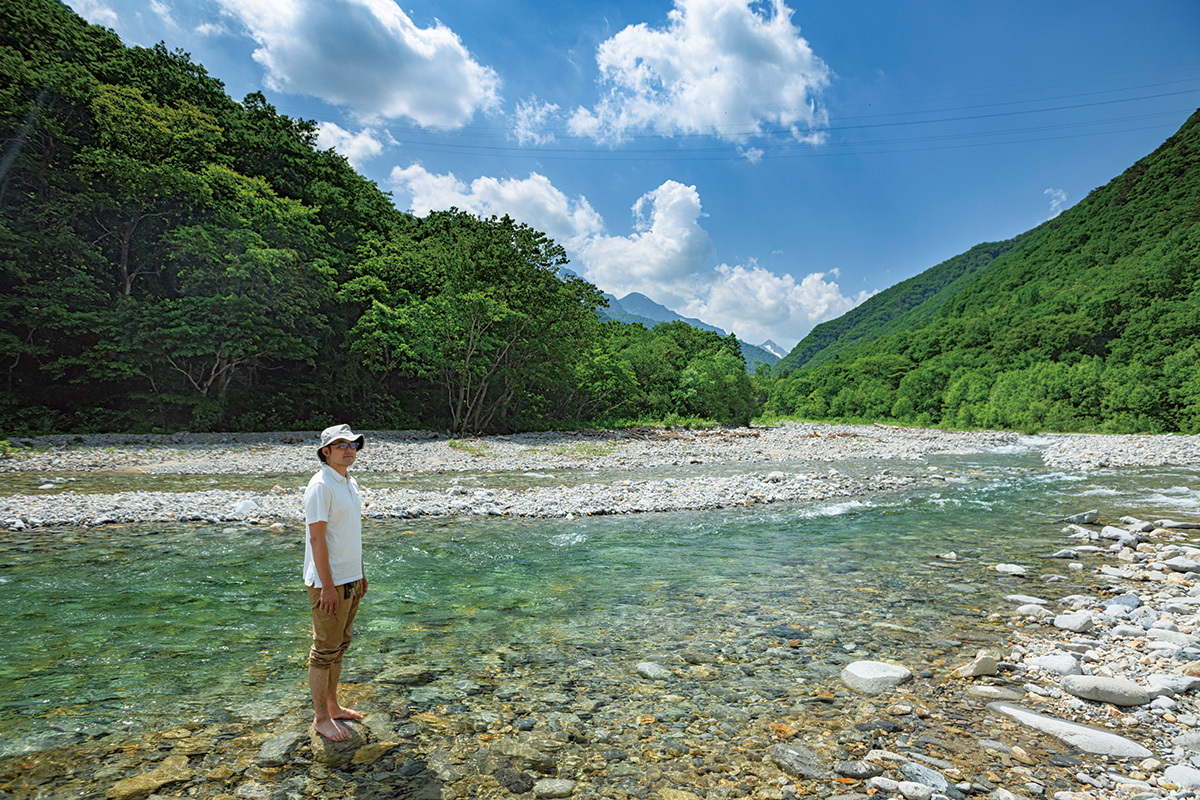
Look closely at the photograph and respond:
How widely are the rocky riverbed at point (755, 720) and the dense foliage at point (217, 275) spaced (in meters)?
24.1

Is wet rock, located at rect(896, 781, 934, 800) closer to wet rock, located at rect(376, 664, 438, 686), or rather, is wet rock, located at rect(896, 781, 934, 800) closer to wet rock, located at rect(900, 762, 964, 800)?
wet rock, located at rect(900, 762, 964, 800)

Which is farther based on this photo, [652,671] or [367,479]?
[367,479]

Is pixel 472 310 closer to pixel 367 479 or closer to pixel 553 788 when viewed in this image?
pixel 367 479

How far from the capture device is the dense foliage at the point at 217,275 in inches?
805

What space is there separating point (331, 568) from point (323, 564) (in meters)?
0.13

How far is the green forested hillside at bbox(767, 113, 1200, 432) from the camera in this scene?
124ft

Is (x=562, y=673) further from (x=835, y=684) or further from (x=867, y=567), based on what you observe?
(x=867, y=567)

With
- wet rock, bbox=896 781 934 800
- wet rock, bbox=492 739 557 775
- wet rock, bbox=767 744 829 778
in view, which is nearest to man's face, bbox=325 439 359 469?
wet rock, bbox=492 739 557 775

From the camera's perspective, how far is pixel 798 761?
3.16m

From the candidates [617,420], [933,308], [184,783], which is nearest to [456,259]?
[617,420]

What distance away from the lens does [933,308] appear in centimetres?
11438

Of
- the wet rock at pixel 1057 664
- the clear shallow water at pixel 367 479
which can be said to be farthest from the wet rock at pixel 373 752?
the clear shallow water at pixel 367 479

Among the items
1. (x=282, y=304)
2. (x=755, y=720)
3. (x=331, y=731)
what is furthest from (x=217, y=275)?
(x=755, y=720)

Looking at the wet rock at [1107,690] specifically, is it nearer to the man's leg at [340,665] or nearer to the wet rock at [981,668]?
the wet rock at [981,668]
